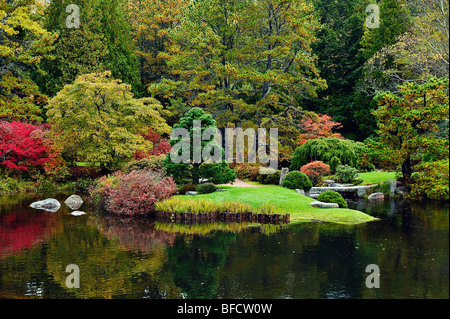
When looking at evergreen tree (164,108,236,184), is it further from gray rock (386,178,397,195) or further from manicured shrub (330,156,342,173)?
gray rock (386,178,397,195)

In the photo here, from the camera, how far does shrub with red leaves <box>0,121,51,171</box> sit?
79.3 feet

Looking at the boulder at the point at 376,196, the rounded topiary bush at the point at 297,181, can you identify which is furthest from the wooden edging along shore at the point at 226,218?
the boulder at the point at 376,196

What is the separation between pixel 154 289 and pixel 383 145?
40.1ft

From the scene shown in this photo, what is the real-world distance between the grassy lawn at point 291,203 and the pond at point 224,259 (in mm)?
846

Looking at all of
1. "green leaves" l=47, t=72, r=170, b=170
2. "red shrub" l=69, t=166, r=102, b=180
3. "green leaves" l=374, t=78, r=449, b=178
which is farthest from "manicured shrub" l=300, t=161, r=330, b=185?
"red shrub" l=69, t=166, r=102, b=180

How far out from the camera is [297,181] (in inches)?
848

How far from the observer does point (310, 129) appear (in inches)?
1189

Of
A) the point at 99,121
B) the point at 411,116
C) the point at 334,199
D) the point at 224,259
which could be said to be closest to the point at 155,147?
the point at 99,121

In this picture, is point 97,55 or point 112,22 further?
point 112,22

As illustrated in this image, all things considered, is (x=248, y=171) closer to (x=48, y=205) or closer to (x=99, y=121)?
(x=99, y=121)

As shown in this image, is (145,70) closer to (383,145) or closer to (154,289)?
(383,145)

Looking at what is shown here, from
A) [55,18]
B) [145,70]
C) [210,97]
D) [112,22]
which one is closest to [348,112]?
[210,97]

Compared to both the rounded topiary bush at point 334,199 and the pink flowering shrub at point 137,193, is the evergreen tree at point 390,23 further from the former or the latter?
the pink flowering shrub at point 137,193

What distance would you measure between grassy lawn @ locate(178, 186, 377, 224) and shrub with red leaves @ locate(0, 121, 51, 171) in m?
11.5
